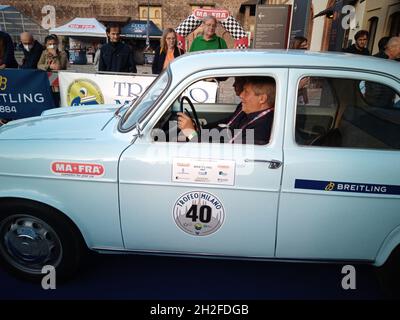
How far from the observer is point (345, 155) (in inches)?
82.3

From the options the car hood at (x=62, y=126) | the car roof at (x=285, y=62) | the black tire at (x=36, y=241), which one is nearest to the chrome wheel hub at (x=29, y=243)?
the black tire at (x=36, y=241)

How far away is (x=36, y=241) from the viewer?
8.02 feet

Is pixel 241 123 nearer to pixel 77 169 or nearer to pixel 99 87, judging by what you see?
pixel 77 169

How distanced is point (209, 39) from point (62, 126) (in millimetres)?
3945

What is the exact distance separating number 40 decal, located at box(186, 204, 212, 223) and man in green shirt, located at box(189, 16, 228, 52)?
4.27m

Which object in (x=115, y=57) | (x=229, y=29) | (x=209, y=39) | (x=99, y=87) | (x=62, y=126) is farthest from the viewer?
(x=229, y=29)

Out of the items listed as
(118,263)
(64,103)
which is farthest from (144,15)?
(118,263)

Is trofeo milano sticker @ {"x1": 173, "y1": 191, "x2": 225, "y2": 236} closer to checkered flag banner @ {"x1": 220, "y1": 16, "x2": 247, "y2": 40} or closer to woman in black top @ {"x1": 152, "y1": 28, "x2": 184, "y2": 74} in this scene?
woman in black top @ {"x1": 152, "y1": 28, "x2": 184, "y2": 74}

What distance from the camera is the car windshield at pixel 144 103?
7.79 ft

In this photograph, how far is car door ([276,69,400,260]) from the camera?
207 cm

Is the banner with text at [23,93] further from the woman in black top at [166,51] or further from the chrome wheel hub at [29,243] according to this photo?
the chrome wheel hub at [29,243]

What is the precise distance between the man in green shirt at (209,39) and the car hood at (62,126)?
3313 mm

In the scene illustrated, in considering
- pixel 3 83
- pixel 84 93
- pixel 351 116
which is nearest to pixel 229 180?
pixel 351 116

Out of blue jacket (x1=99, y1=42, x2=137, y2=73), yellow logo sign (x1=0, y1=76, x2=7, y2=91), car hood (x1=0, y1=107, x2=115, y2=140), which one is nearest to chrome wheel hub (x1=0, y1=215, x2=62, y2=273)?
car hood (x1=0, y1=107, x2=115, y2=140)
